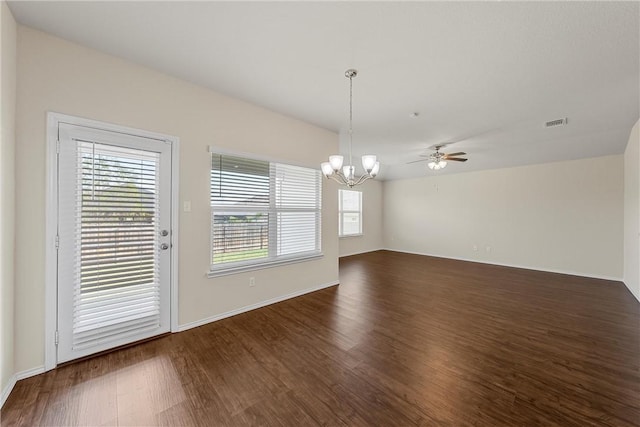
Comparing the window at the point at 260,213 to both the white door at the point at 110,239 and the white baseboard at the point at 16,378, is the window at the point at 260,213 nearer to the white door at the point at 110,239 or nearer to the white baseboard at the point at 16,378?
the white door at the point at 110,239

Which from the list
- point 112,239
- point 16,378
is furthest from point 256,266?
point 16,378

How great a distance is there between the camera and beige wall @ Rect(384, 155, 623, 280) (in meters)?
4.89

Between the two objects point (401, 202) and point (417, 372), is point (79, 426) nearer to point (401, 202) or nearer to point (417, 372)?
point (417, 372)

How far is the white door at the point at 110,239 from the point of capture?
2.10 metres

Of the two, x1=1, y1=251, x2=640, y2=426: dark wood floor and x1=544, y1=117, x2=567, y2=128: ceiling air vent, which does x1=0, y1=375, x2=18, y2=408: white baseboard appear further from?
x1=544, y1=117, x2=567, y2=128: ceiling air vent

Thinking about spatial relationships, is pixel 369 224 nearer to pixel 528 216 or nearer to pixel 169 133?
pixel 528 216

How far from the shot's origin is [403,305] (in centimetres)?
351

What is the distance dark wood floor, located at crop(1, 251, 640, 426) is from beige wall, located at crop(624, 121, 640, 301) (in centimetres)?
78

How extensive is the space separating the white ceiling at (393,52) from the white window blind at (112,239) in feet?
3.51

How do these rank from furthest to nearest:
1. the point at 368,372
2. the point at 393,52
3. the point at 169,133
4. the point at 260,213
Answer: the point at 260,213
the point at 169,133
the point at 393,52
the point at 368,372

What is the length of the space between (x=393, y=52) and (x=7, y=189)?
326 centimetres

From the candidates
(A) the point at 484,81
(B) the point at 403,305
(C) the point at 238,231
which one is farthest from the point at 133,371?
(A) the point at 484,81

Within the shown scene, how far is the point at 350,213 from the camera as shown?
25.5 ft

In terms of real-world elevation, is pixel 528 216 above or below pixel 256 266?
above
